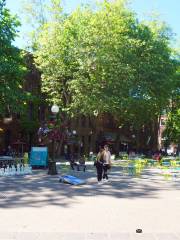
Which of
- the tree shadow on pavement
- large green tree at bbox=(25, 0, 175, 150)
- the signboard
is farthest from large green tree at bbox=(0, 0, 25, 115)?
large green tree at bbox=(25, 0, 175, 150)

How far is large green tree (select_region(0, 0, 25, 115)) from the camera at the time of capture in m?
28.4

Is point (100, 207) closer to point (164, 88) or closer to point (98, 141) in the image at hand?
point (164, 88)

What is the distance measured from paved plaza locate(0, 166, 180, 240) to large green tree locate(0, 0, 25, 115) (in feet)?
35.7

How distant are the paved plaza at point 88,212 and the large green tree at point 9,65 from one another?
10883 millimetres

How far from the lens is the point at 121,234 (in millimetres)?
9234

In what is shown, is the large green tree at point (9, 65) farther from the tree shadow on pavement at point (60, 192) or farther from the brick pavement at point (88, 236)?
the brick pavement at point (88, 236)

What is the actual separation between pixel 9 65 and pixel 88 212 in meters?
17.7

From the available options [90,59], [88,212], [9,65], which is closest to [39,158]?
[9,65]

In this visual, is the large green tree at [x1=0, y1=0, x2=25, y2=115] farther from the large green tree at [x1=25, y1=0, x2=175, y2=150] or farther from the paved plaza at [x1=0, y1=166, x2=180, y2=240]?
the paved plaza at [x1=0, y1=166, x2=180, y2=240]

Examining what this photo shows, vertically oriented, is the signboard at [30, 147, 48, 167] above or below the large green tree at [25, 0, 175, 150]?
below

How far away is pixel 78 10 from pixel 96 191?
27259 mm

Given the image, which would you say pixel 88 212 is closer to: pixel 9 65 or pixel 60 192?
pixel 60 192

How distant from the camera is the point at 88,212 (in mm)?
12258

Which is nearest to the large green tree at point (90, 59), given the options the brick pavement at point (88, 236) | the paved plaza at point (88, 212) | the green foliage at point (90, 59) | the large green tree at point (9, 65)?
the green foliage at point (90, 59)
